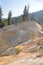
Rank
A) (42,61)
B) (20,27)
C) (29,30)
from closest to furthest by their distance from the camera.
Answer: (42,61) < (29,30) < (20,27)

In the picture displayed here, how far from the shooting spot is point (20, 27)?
52312mm

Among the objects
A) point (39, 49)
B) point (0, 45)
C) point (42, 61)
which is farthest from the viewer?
point (0, 45)

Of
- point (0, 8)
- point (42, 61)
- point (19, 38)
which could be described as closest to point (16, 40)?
point (19, 38)

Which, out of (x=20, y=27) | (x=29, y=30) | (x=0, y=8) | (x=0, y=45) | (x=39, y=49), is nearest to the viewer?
(x=39, y=49)

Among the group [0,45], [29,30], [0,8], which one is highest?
[0,8]

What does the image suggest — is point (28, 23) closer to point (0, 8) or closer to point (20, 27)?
point (20, 27)

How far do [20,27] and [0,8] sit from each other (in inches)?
2141

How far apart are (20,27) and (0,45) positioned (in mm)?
13131

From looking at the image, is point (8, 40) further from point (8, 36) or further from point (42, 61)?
point (42, 61)

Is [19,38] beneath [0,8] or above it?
beneath

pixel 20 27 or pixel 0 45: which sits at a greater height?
pixel 20 27

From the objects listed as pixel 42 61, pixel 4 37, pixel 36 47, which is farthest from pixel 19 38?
pixel 42 61

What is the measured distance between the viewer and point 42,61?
2097 centimetres

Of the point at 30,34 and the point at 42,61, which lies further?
the point at 30,34
